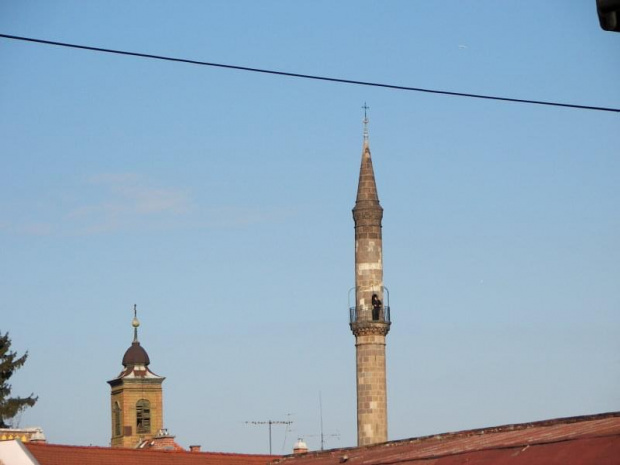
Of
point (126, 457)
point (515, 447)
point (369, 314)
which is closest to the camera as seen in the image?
point (515, 447)

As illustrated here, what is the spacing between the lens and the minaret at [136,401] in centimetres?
7856

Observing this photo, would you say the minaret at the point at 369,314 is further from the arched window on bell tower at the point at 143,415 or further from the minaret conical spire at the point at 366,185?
the arched window on bell tower at the point at 143,415

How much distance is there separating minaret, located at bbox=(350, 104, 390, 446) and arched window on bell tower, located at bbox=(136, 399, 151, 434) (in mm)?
28460

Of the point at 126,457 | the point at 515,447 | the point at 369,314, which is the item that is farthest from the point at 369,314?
the point at 515,447

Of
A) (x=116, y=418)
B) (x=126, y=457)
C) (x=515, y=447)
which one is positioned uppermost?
(x=116, y=418)

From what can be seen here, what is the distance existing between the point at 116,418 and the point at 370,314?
102ft

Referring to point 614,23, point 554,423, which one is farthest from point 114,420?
point 614,23

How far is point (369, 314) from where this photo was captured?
173 ft

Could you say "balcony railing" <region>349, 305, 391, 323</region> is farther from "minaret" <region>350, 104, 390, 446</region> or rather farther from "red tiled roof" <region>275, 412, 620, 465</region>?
"red tiled roof" <region>275, 412, 620, 465</region>

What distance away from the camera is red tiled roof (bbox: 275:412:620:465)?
2370cm

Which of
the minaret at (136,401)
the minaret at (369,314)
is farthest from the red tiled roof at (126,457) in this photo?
the minaret at (136,401)

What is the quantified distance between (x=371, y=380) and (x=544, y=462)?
27965 millimetres

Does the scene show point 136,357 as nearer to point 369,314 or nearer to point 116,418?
point 116,418

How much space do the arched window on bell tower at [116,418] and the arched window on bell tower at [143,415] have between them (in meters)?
1.25
